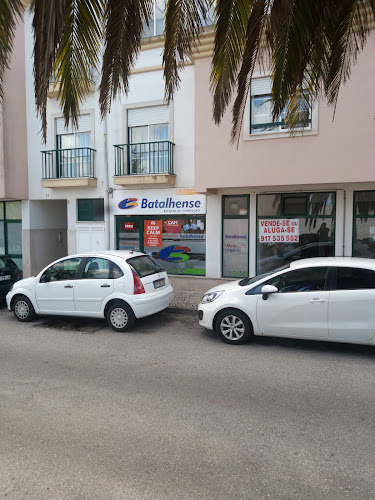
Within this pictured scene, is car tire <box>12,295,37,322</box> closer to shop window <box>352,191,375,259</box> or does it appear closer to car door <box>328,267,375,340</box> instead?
car door <box>328,267,375,340</box>

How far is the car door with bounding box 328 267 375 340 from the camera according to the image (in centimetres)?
569

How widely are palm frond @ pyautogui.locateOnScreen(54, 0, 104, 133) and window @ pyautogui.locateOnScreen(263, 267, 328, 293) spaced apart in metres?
4.35

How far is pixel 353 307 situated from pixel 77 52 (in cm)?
508

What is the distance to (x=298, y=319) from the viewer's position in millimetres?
6047

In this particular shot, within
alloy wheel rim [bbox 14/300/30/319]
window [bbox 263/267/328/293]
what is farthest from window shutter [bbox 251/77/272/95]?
alloy wheel rim [bbox 14/300/30/319]

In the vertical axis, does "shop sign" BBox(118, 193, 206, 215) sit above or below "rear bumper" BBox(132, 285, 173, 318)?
above

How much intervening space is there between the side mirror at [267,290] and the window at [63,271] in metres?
4.03

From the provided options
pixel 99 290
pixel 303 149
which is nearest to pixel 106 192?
pixel 99 290

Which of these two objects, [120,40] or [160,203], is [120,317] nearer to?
[120,40]

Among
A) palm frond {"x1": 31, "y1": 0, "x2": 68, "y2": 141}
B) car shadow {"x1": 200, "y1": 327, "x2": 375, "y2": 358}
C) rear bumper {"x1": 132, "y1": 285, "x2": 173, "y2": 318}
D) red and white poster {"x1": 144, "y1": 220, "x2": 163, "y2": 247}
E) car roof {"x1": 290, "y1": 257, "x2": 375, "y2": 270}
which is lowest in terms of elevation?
car shadow {"x1": 200, "y1": 327, "x2": 375, "y2": 358}

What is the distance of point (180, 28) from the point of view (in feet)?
10.4

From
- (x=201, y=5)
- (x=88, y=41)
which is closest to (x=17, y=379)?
(x=88, y=41)

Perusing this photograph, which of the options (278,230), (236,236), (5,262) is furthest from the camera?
(236,236)

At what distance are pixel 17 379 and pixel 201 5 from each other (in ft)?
16.2
